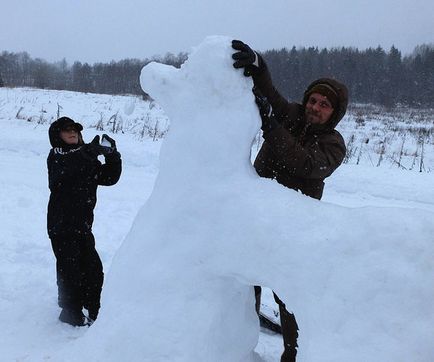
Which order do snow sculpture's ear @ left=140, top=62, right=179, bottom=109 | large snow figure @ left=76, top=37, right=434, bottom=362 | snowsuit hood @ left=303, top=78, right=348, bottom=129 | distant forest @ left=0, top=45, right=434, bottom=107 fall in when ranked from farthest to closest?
1. distant forest @ left=0, top=45, right=434, bottom=107
2. snowsuit hood @ left=303, top=78, right=348, bottom=129
3. snow sculpture's ear @ left=140, top=62, right=179, bottom=109
4. large snow figure @ left=76, top=37, right=434, bottom=362

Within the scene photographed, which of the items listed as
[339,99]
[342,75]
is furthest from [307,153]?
[342,75]

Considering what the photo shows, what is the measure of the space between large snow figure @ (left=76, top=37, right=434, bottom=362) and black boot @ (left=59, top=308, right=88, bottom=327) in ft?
3.28

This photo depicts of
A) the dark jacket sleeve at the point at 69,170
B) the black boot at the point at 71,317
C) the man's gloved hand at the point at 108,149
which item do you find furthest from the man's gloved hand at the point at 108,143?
the black boot at the point at 71,317

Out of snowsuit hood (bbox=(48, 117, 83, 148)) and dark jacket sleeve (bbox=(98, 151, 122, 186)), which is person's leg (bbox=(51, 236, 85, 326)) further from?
snowsuit hood (bbox=(48, 117, 83, 148))

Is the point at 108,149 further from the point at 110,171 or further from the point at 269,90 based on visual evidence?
the point at 269,90

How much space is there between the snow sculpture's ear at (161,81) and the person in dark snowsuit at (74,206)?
90 centimetres

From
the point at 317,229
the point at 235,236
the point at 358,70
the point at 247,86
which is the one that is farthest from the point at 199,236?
the point at 358,70

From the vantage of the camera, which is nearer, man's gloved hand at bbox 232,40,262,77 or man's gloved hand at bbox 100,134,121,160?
man's gloved hand at bbox 232,40,262,77

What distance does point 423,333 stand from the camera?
1.56m

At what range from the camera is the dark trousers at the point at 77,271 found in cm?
312

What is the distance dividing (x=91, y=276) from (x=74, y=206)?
575 millimetres

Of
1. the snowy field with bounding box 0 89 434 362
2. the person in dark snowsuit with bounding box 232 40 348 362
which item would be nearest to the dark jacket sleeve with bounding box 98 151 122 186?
the snowy field with bounding box 0 89 434 362

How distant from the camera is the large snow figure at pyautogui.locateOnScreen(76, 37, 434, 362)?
1.66 meters

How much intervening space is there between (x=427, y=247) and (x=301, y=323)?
599 millimetres
